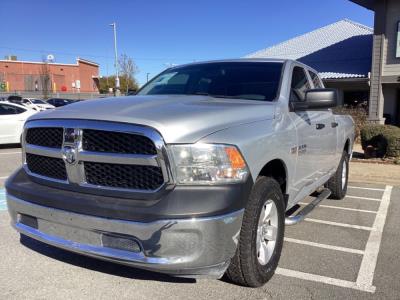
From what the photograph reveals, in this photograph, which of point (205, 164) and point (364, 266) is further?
point (364, 266)

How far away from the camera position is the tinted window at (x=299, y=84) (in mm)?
4508

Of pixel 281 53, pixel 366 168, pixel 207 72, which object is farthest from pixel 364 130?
pixel 281 53

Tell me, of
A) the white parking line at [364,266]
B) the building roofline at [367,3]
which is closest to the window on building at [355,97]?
the building roofline at [367,3]

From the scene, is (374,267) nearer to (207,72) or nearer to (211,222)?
(211,222)

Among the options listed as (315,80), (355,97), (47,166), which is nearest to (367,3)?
(355,97)

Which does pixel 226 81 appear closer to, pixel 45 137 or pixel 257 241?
pixel 257 241

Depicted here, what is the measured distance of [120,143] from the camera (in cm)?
295

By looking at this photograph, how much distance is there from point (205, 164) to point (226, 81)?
6.02 feet

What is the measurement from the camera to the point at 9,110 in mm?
14227

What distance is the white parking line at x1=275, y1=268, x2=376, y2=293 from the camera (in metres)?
3.61

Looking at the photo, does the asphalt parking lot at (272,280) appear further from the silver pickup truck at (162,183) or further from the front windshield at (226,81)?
the front windshield at (226,81)

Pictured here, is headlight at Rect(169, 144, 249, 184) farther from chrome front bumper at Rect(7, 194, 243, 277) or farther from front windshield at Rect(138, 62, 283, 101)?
front windshield at Rect(138, 62, 283, 101)

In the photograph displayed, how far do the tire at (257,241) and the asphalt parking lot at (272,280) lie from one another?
16cm

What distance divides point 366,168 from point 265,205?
7.34 metres
